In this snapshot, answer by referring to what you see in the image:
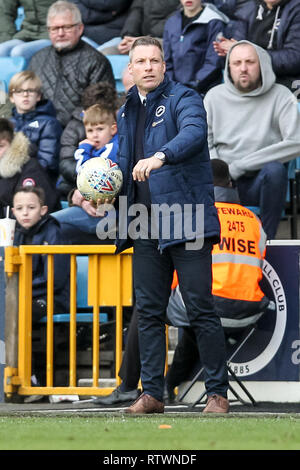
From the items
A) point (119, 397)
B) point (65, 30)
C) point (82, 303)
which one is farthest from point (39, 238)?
point (65, 30)

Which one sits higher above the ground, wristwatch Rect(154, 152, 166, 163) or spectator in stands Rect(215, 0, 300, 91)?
spectator in stands Rect(215, 0, 300, 91)

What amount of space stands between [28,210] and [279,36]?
311 centimetres

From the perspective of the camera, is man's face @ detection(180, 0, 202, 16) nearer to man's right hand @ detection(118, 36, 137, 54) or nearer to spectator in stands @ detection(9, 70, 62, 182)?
man's right hand @ detection(118, 36, 137, 54)

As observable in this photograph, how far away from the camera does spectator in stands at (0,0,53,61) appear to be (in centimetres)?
1365

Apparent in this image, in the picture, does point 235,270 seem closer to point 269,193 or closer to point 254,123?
point 269,193

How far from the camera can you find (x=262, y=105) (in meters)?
10.9

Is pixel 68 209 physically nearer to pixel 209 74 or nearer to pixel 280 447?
pixel 209 74

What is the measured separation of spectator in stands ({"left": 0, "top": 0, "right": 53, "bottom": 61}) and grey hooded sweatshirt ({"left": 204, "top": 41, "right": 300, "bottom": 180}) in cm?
310

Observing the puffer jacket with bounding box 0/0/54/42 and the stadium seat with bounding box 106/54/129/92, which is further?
the puffer jacket with bounding box 0/0/54/42

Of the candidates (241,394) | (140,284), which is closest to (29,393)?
(241,394)

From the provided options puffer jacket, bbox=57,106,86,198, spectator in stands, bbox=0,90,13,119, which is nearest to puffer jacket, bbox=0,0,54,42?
spectator in stands, bbox=0,90,13,119

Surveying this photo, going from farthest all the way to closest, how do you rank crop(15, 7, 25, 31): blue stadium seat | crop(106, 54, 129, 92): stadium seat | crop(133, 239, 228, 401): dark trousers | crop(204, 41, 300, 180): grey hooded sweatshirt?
1. crop(15, 7, 25, 31): blue stadium seat
2. crop(106, 54, 129, 92): stadium seat
3. crop(204, 41, 300, 180): grey hooded sweatshirt
4. crop(133, 239, 228, 401): dark trousers

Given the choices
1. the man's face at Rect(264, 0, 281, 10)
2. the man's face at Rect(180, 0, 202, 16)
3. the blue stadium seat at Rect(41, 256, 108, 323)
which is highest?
the man's face at Rect(180, 0, 202, 16)

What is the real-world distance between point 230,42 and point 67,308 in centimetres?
331
